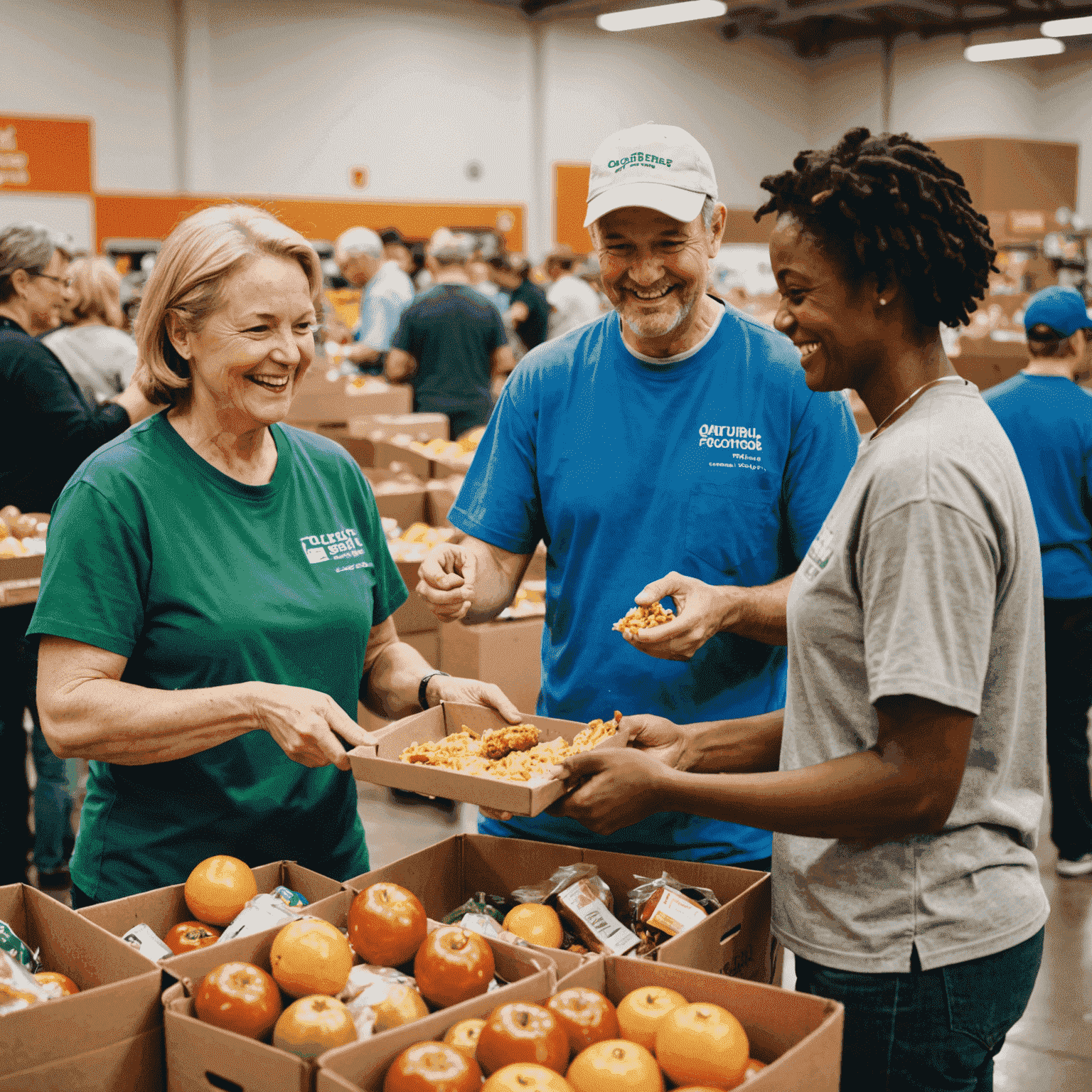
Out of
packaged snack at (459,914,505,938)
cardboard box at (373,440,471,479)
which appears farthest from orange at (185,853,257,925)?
cardboard box at (373,440,471,479)

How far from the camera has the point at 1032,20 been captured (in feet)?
48.8

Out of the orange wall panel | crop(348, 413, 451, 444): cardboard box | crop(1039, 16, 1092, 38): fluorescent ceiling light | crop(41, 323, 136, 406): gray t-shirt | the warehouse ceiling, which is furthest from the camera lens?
the orange wall panel

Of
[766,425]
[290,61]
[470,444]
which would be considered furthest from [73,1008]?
[290,61]

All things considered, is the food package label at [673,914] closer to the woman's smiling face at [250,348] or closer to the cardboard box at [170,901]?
the cardboard box at [170,901]

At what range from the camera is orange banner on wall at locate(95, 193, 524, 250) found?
1155 centimetres

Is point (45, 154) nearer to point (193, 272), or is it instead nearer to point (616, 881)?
point (193, 272)

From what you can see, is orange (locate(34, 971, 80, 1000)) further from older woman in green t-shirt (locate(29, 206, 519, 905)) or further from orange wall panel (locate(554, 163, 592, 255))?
orange wall panel (locate(554, 163, 592, 255))

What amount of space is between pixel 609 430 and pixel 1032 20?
1541cm

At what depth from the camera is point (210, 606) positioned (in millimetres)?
1717

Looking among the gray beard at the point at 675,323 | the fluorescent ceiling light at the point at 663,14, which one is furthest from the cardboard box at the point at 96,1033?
the fluorescent ceiling light at the point at 663,14

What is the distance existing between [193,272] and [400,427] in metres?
4.54

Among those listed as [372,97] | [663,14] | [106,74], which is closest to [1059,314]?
[106,74]

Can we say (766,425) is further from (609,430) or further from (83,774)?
(83,774)

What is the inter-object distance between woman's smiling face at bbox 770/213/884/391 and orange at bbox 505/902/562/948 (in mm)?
738
